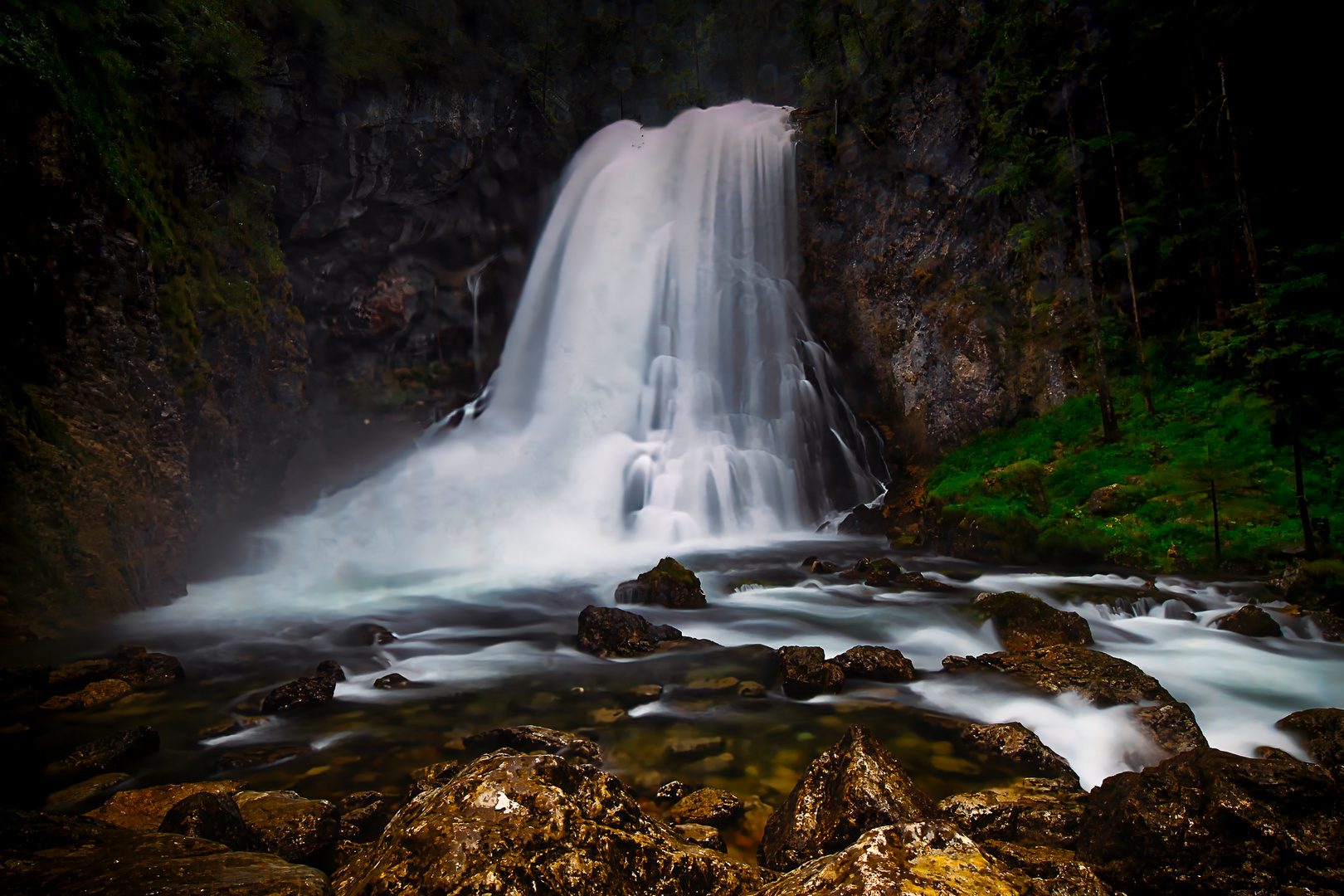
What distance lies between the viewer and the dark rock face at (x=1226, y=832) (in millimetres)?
2834

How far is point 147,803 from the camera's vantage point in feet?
13.9

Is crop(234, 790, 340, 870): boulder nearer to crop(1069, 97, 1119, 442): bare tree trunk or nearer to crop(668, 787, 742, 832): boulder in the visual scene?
crop(668, 787, 742, 832): boulder

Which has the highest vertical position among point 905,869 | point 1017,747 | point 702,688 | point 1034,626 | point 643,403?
point 643,403

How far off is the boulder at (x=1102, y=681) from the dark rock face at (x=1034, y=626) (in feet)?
1.97

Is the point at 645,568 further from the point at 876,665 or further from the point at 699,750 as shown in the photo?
the point at 699,750

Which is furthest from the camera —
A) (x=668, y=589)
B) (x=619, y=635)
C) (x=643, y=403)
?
(x=643, y=403)

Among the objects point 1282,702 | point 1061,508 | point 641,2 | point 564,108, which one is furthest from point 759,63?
point 1282,702

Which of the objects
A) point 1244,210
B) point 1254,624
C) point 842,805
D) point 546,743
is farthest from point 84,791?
point 1244,210

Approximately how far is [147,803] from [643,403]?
16142 millimetres

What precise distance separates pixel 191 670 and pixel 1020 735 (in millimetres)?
8501

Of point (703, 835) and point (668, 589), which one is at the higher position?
point (668, 589)

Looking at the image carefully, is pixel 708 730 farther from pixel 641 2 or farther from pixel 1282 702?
pixel 641 2

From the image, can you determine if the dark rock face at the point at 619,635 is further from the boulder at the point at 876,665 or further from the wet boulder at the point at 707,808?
the wet boulder at the point at 707,808

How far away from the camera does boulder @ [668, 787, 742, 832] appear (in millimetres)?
3979
